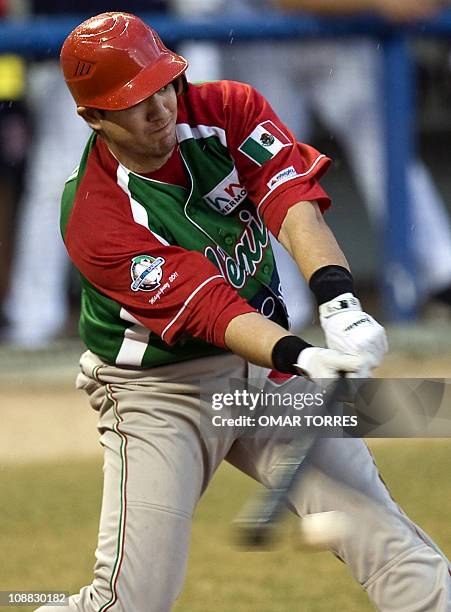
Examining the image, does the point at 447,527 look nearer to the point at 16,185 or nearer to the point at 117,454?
the point at 117,454

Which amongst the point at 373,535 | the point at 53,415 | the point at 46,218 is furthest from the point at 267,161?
the point at 46,218

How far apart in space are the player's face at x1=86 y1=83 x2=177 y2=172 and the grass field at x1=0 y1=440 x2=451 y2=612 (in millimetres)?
987

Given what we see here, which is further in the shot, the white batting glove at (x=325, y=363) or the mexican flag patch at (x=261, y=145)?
the mexican flag patch at (x=261, y=145)

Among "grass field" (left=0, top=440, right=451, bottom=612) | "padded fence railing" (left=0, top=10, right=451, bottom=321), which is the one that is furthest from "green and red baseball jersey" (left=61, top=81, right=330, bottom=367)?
"padded fence railing" (left=0, top=10, right=451, bottom=321)

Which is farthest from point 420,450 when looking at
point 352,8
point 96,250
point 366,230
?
point 366,230

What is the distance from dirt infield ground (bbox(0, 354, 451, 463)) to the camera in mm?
6527

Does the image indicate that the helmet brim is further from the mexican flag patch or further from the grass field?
the grass field

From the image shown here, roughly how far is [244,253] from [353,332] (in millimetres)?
568

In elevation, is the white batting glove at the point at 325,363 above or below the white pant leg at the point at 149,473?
above

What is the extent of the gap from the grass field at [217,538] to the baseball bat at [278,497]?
399 millimetres

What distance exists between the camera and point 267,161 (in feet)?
11.2

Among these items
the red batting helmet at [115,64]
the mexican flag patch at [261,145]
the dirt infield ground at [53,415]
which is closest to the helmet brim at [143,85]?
the red batting helmet at [115,64]

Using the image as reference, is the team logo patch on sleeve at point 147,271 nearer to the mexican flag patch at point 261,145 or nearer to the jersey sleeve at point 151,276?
the jersey sleeve at point 151,276

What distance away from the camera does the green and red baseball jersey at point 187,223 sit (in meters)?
3.25
